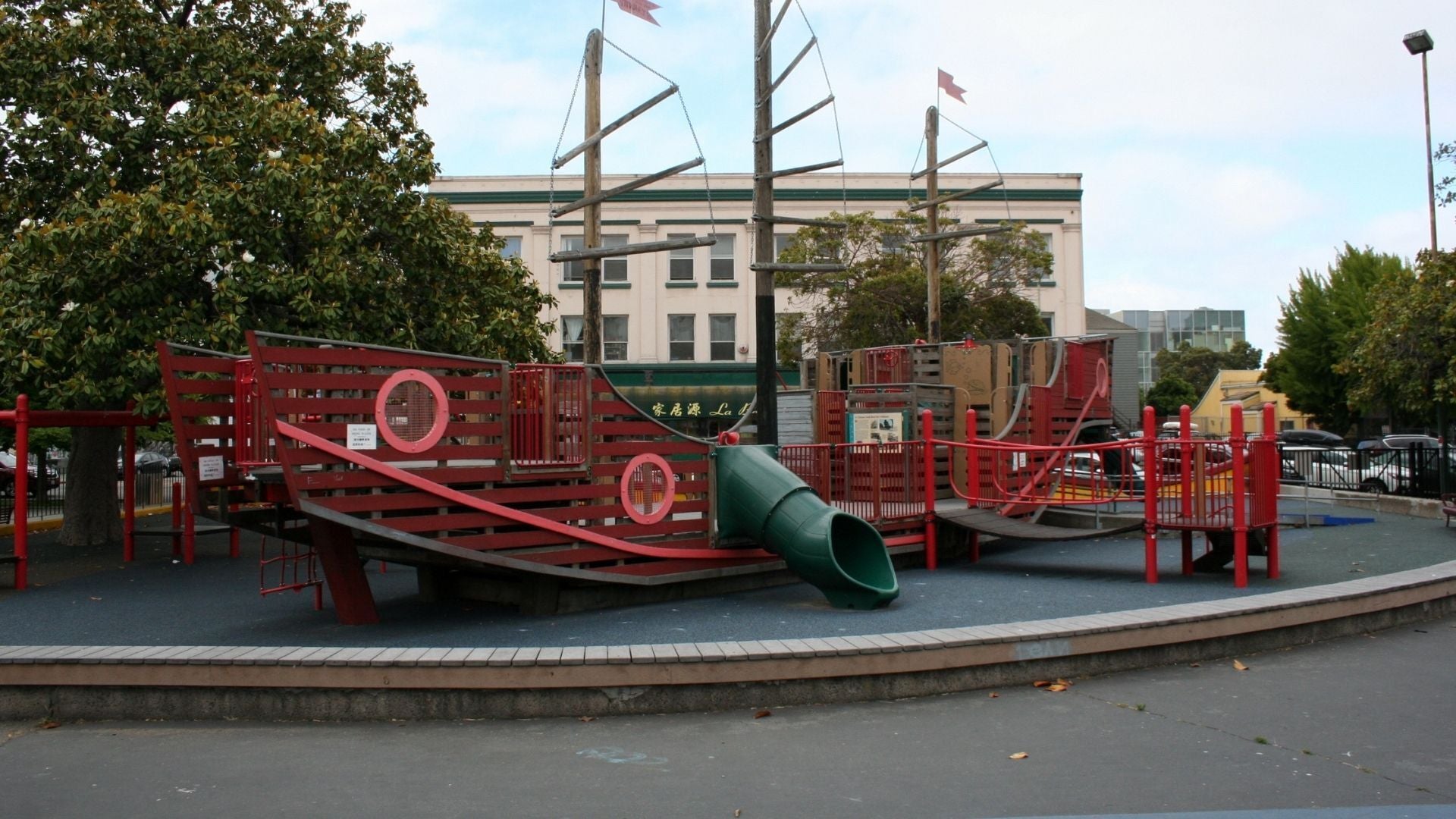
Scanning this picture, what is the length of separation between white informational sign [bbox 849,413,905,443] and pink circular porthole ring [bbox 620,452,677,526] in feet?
20.1

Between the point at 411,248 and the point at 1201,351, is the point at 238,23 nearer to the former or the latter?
the point at 411,248

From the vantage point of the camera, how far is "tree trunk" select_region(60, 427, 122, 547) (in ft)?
57.7

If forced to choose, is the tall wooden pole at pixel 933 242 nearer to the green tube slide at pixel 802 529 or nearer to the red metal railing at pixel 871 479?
the red metal railing at pixel 871 479

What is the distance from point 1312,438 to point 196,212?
168ft

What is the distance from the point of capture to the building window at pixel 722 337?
148 ft

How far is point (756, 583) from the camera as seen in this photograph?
11.8 metres

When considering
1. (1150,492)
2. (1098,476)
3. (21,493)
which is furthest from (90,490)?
(1150,492)

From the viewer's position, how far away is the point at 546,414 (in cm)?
998

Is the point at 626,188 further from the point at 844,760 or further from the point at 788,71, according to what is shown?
the point at 844,760

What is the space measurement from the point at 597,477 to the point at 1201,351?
96315 millimetres

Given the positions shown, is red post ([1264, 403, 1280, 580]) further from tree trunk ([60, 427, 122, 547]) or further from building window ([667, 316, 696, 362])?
building window ([667, 316, 696, 362])

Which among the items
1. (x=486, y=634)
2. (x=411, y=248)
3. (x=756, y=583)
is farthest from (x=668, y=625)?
(x=411, y=248)

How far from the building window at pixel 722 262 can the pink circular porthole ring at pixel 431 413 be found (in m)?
35.7

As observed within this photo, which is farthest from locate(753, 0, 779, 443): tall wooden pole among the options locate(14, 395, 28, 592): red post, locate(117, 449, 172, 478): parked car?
locate(117, 449, 172, 478): parked car
